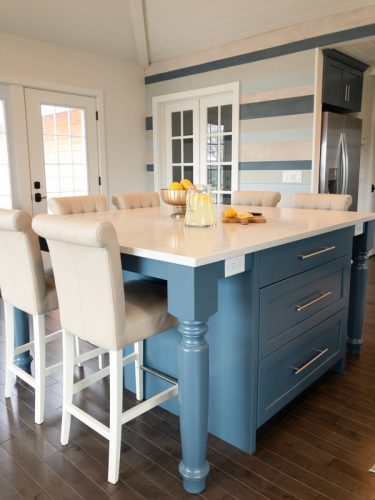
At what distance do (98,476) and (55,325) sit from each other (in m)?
1.80

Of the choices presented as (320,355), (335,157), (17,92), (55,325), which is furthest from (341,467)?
(17,92)

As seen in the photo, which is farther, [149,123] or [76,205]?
[149,123]

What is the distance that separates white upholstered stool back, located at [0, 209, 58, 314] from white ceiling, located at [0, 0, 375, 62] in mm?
3128

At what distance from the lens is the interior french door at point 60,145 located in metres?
4.61

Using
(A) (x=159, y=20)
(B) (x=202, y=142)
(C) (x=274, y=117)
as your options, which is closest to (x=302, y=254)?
(C) (x=274, y=117)

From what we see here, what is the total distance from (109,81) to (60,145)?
106 centimetres

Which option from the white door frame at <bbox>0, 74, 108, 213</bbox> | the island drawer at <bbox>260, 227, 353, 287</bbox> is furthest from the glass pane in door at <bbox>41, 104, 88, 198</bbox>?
the island drawer at <bbox>260, 227, 353, 287</bbox>

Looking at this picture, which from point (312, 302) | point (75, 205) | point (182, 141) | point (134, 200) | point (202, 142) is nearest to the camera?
point (312, 302)

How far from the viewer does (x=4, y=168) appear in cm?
445

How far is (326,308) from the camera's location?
2.21 metres

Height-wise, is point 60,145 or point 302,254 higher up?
point 60,145

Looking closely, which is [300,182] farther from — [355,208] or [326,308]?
[326,308]

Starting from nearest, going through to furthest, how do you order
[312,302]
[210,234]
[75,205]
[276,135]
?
[210,234] < [312,302] < [75,205] < [276,135]

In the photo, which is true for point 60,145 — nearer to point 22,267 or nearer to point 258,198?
point 258,198
